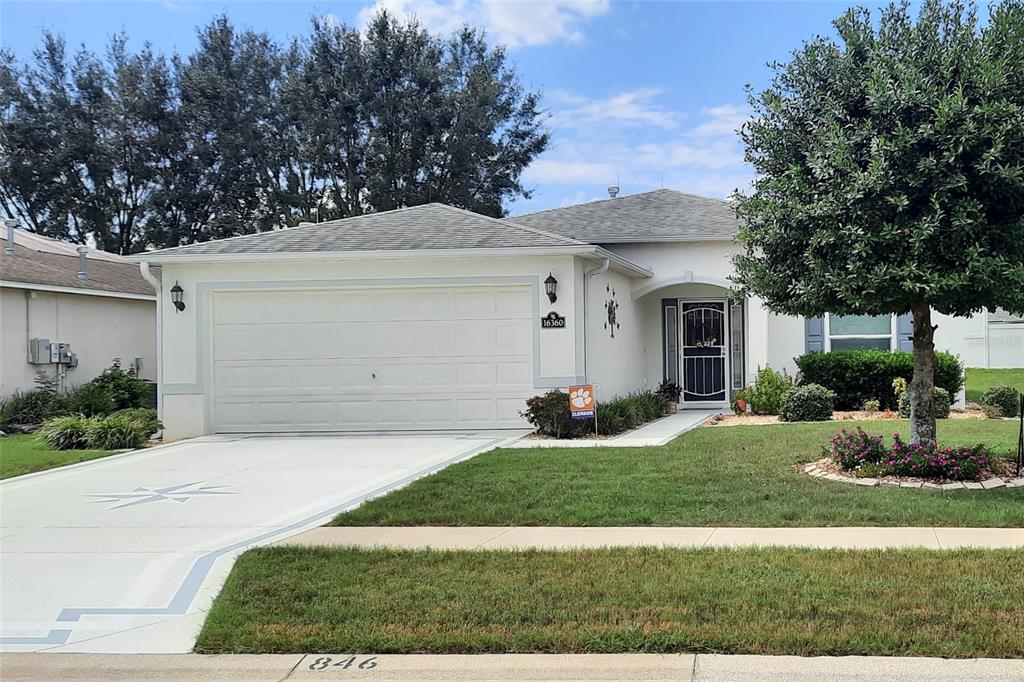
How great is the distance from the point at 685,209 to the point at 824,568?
15.3 metres

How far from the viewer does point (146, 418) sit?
16734 millimetres

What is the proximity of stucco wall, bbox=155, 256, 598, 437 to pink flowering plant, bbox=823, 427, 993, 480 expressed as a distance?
617 cm

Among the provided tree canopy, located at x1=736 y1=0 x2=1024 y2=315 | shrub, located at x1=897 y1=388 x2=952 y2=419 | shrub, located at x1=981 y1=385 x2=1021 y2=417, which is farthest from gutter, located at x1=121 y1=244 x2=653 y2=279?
shrub, located at x1=981 y1=385 x2=1021 y2=417

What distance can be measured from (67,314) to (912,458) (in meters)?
17.5

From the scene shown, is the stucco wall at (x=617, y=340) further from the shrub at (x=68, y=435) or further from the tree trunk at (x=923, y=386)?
the shrub at (x=68, y=435)

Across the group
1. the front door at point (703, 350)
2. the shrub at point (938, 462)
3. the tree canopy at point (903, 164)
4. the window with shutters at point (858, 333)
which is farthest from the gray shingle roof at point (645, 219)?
the shrub at point (938, 462)

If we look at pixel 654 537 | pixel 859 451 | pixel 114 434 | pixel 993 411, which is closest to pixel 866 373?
pixel 993 411

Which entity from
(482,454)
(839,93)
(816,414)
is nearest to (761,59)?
(839,93)

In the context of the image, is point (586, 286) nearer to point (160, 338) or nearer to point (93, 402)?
point (160, 338)

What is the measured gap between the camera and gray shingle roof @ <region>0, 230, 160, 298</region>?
20281 mm

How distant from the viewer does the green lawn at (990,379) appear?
75.2 ft

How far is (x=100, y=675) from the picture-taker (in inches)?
217

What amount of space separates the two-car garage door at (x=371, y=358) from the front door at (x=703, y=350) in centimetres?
596

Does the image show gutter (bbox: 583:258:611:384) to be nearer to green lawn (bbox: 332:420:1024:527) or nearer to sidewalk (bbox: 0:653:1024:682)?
green lawn (bbox: 332:420:1024:527)
